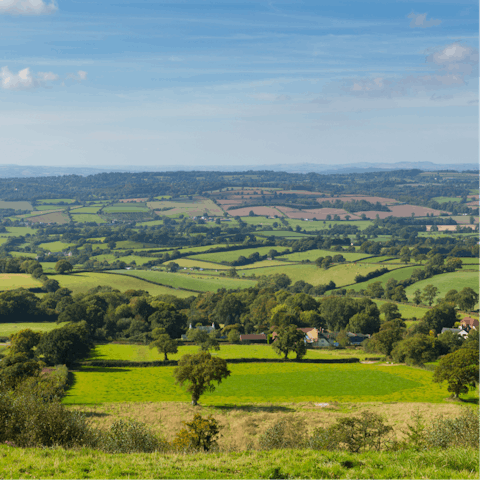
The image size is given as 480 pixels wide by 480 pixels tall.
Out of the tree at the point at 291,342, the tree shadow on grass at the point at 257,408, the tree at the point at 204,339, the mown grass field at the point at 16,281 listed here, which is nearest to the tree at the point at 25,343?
the tree at the point at 204,339

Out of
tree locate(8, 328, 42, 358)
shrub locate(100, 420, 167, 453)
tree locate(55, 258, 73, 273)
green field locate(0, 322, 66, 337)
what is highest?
shrub locate(100, 420, 167, 453)

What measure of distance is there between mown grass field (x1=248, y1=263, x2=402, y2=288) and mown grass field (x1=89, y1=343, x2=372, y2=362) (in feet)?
145

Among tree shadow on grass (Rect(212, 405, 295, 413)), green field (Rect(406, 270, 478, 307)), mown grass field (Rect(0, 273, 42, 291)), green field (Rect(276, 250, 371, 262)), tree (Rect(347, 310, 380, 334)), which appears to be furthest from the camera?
green field (Rect(276, 250, 371, 262))

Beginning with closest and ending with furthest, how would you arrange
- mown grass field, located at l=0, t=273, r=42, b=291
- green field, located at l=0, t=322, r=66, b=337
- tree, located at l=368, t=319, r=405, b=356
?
tree, located at l=368, t=319, r=405, b=356 → green field, located at l=0, t=322, r=66, b=337 → mown grass field, located at l=0, t=273, r=42, b=291

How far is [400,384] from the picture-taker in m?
48.2

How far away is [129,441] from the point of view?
2252 cm

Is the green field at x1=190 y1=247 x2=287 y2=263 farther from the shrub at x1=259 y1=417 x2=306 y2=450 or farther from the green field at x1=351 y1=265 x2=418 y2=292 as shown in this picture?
the shrub at x1=259 y1=417 x2=306 y2=450

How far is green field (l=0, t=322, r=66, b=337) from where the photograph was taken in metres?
65.9

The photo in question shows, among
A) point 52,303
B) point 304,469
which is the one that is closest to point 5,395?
point 304,469

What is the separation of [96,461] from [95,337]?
5406 cm

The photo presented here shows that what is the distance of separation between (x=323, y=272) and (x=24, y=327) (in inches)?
2833

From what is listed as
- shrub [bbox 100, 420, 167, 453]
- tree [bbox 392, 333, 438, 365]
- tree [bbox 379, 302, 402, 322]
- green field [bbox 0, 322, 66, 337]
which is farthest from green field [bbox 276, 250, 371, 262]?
shrub [bbox 100, 420, 167, 453]

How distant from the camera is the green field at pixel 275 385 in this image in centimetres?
4247

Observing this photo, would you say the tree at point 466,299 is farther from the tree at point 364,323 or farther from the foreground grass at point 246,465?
the foreground grass at point 246,465
